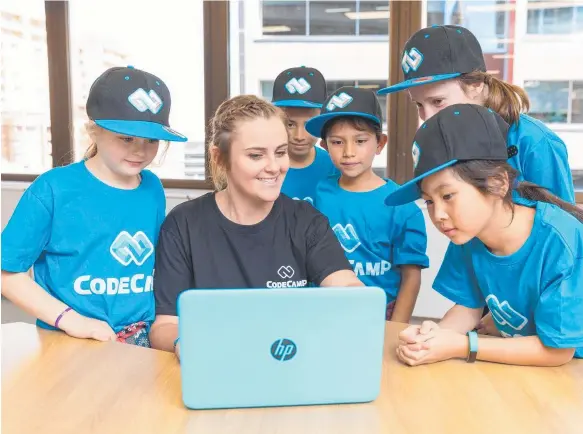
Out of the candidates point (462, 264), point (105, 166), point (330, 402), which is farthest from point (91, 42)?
point (330, 402)

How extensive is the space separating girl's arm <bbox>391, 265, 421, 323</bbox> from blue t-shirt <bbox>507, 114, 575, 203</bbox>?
1.67 feet

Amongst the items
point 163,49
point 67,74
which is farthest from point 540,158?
point 67,74

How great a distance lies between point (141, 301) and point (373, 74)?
2.41 metres

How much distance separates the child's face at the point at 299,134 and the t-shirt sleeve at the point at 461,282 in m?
0.96

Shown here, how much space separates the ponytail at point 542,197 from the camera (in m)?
1.33

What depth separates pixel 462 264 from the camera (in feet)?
4.80

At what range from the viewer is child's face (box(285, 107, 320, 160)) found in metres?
2.30

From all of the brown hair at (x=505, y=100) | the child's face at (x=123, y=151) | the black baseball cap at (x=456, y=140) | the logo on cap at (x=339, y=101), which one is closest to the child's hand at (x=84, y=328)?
the child's face at (x=123, y=151)

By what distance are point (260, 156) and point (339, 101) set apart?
572 mm

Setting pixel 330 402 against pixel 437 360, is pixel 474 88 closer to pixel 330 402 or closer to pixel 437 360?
pixel 437 360

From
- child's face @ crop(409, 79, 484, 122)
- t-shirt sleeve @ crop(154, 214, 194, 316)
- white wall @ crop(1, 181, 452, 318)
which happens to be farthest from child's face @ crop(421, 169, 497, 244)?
white wall @ crop(1, 181, 452, 318)

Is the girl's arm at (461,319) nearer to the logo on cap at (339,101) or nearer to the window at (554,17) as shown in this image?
the logo on cap at (339,101)

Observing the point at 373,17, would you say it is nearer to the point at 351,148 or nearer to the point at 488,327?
the point at 351,148

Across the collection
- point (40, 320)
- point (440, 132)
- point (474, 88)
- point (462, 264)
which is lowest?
point (40, 320)
